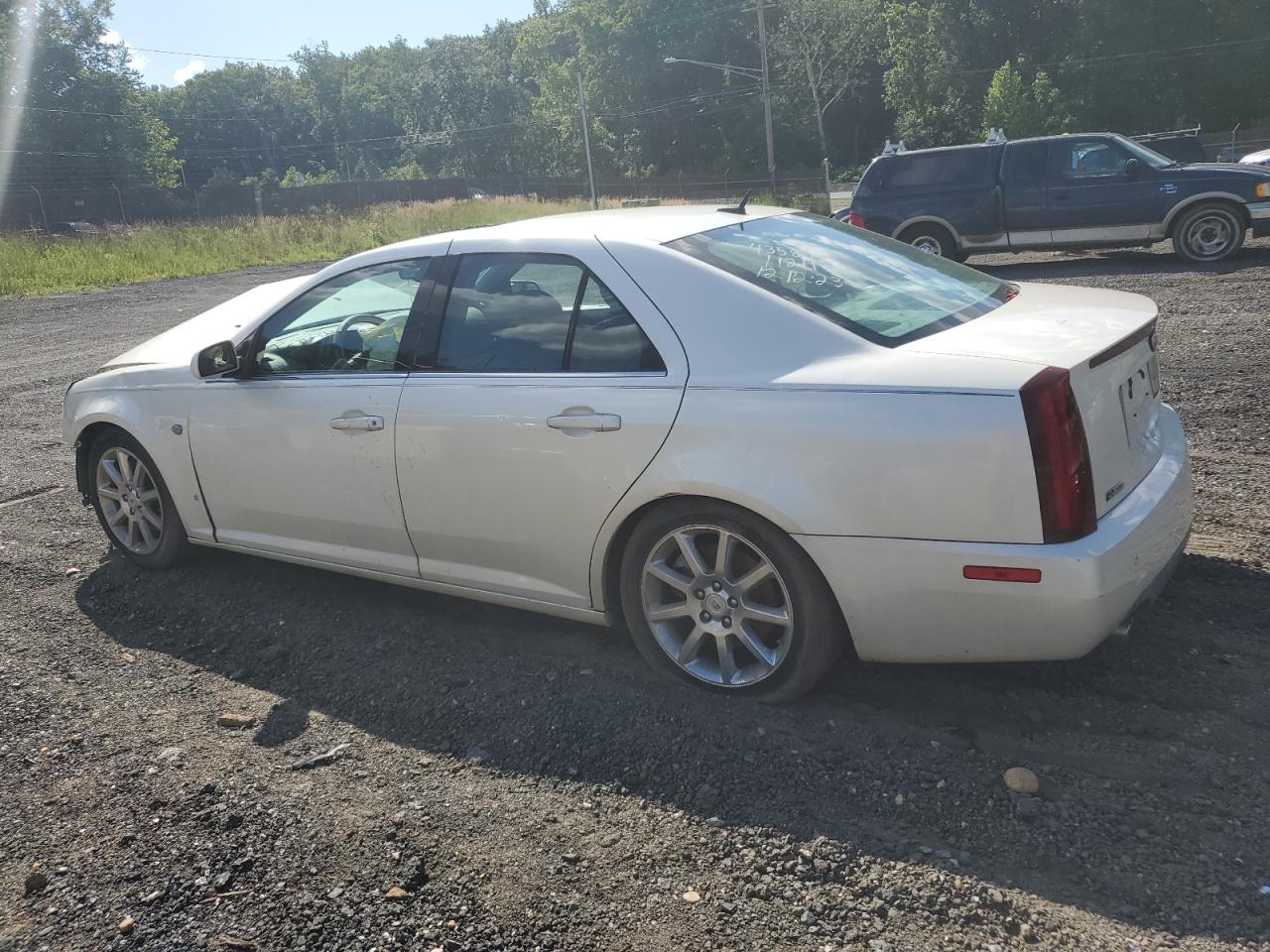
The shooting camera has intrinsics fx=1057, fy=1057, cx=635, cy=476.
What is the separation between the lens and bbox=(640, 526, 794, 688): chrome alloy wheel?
3.38 meters

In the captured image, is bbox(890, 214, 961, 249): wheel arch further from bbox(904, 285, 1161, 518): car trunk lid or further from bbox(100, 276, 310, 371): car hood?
bbox(904, 285, 1161, 518): car trunk lid

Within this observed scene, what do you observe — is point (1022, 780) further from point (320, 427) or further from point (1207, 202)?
point (1207, 202)

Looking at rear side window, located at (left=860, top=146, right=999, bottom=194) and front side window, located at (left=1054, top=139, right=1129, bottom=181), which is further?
rear side window, located at (left=860, top=146, right=999, bottom=194)

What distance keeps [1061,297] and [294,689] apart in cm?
323

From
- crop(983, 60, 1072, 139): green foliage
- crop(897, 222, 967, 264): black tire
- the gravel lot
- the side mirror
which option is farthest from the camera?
crop(983, 60, 1072, 139): green foliage

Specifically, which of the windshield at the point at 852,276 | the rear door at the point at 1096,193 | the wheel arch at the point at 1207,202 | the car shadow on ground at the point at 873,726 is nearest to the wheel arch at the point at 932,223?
the rear door at the point at 1096,193

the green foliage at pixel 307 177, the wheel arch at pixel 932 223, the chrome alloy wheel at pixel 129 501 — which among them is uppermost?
the green foliage at pixel 307 177

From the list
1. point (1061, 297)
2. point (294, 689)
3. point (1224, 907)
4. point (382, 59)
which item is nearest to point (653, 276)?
point (1061, 297)

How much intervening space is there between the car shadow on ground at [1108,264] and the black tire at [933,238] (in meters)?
0.66

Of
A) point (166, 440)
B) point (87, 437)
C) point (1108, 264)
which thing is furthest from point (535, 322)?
point (1108, 264)

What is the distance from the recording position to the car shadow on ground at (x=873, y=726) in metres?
2.73

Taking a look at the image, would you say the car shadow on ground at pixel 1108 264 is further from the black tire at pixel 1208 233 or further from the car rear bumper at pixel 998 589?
the car rear bumper at pixel 998 589

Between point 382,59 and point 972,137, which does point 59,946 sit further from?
point 382,59

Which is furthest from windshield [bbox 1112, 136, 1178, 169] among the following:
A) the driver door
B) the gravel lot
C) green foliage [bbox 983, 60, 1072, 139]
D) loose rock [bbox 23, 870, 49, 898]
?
green foliage [bbox 983, 60, 1072, 139]
